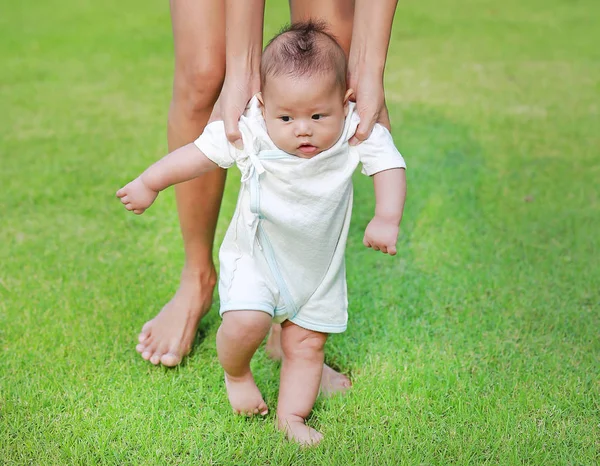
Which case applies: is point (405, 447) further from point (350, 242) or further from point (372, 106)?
point (350, 242)

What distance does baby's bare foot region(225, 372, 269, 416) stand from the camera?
6.44ft

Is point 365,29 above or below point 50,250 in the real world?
above

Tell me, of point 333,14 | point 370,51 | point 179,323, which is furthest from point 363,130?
point 179,323

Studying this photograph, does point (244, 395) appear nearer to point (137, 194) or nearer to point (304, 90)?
point (137, 194)

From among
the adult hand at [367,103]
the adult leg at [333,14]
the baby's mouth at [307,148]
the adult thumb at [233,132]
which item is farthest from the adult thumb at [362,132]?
the adult leg at [333,14]

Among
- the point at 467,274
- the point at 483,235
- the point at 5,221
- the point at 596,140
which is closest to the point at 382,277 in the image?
the point at 467,274

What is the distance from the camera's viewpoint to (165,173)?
5.99 ft

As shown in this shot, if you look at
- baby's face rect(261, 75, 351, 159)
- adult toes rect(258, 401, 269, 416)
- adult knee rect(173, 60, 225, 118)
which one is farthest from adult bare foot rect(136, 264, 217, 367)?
baby's face rect(261, 75, 351, 159)

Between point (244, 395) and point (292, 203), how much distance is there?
1.71 feet

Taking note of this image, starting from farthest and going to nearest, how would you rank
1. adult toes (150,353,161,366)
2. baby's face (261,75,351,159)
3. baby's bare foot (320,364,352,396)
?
adult toes (150,353,161,366)
baby's bare foot (320,364,352,396)
baby's face (261,75,351,159)

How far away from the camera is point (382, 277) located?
2760 mm

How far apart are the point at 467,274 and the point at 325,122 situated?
1.20m

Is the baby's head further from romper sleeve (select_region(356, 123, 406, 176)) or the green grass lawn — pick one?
the green grass lawn

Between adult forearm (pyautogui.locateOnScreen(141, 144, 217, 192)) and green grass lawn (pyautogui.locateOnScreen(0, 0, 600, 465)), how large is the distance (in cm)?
62
